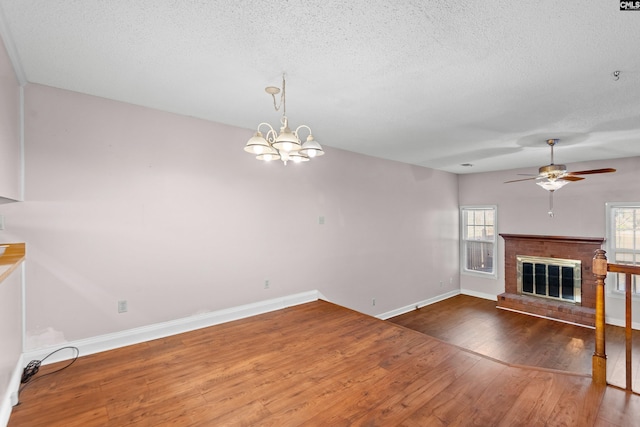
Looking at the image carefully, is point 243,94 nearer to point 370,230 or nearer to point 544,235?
point 370,230

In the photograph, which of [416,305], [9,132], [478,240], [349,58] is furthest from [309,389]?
[478,240]

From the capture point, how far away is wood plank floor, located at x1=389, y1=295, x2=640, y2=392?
3934 mm

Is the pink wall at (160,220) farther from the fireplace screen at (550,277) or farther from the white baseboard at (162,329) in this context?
the fireplace screen at (550,277)

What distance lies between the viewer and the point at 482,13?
5.16ft

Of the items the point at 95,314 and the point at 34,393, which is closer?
the point at 34,393

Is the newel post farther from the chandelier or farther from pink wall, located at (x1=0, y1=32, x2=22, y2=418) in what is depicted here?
pink wall, located at (x1=0, y1=32, x2=22, y2=418)

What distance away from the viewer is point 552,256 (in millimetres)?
5914

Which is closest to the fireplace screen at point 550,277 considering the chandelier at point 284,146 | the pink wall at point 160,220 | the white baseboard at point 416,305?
the white baseboard at point 416,305

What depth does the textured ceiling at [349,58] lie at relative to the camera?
5.17ft

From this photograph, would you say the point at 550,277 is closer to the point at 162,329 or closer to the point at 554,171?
the point at 554,171

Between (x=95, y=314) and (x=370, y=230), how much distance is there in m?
4.04

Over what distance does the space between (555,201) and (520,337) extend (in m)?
3.02

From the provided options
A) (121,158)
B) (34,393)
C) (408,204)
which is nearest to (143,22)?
(121,158)

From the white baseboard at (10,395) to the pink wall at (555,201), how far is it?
7263mm
